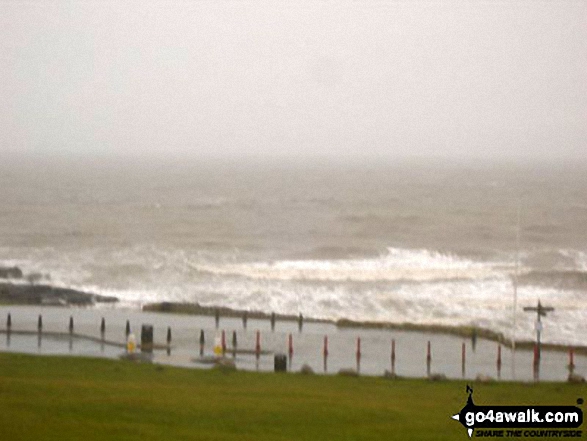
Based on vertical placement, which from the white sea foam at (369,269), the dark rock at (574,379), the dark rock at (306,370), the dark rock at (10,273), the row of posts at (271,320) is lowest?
the white sea foam at (369,269)

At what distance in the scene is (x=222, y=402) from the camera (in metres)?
20.8

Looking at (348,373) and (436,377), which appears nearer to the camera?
(436,377)

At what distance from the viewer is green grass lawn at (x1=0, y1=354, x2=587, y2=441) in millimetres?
18234

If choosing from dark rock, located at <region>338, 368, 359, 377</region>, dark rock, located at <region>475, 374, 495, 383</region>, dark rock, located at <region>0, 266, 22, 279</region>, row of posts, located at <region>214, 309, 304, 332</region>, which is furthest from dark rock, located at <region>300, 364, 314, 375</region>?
dark rock, located at <region>0, 266, 22, 279</region>

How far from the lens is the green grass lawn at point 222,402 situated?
18.2 metres

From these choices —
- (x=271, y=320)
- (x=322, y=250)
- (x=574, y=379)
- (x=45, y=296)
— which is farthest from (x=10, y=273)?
(x=574, y=379)

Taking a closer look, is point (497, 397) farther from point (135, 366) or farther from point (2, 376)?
point (2, 376)

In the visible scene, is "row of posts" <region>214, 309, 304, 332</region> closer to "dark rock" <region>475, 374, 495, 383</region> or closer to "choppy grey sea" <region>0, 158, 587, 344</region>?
"choppy grey sea" <region>0, 158, 587, 344</region>

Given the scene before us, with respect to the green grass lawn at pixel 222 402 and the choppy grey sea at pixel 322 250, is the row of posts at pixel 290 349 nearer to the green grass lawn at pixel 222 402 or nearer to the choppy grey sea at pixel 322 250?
the green grass lawn at pixel 222 402

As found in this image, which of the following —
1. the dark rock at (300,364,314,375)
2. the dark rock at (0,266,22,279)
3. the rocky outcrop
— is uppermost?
the dark rock at (300,364,314,375)

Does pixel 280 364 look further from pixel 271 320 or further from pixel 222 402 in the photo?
pixel 271 320

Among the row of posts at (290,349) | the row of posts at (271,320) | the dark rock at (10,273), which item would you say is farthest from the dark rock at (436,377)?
the dark rock at (10,273)

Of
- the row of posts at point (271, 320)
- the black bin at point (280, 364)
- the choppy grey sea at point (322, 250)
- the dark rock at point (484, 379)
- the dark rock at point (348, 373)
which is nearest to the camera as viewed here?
the dark rock at point (484, 379)

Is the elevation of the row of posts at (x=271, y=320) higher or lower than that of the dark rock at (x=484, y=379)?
lower
